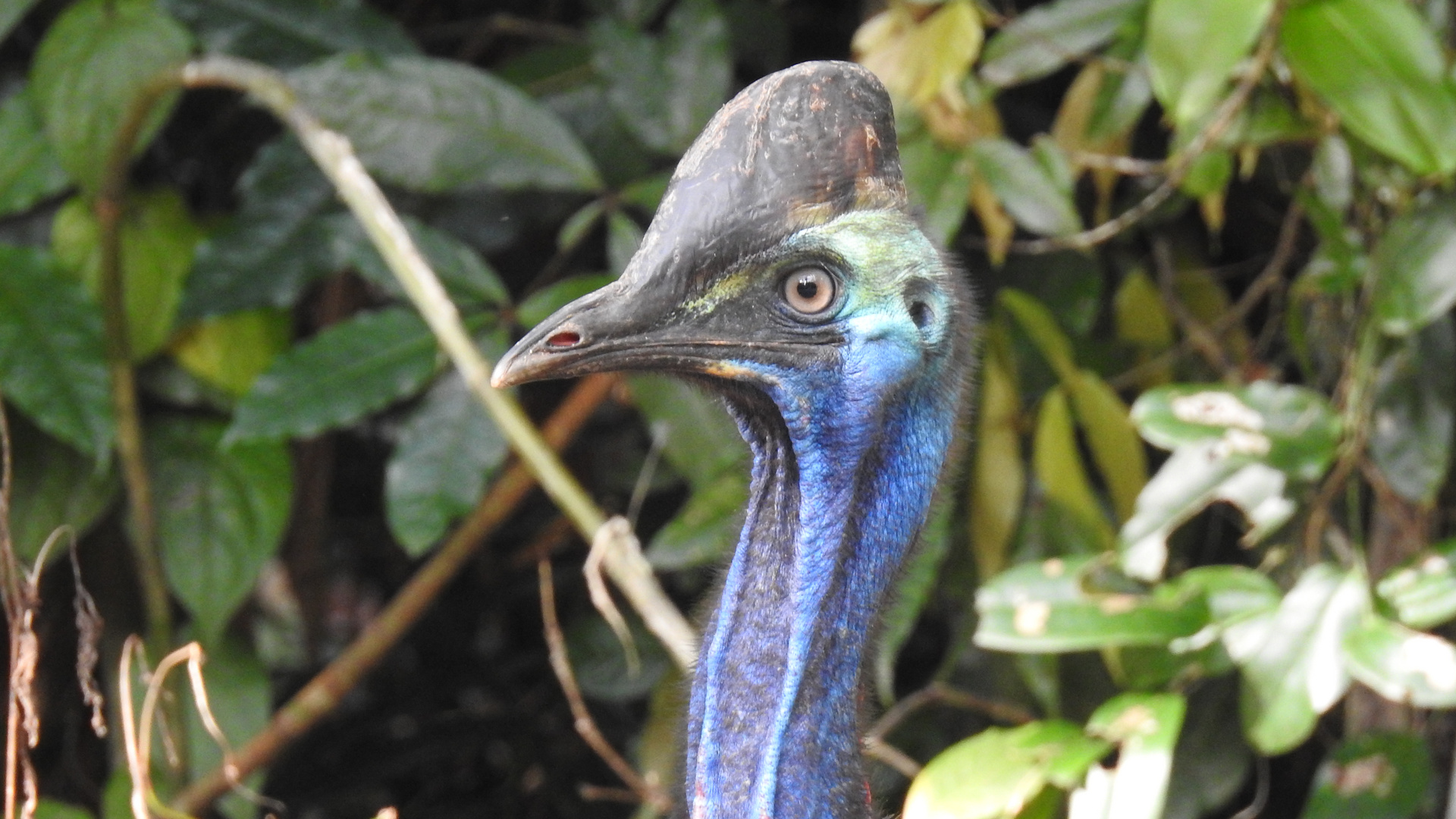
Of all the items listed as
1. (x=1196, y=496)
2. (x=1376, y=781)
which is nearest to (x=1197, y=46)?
(x=1196, y=496)

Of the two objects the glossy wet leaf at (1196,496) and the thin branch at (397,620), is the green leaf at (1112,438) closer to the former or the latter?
the glossy wet leaf at (1196,496)

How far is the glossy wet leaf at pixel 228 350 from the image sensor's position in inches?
73.6

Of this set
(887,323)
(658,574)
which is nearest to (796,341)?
(887,323)

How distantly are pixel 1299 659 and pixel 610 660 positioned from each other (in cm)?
93

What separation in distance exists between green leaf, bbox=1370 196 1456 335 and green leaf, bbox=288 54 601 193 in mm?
835

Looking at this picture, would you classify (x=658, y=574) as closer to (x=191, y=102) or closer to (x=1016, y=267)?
(x=1016, y=267)

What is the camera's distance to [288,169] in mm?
1858

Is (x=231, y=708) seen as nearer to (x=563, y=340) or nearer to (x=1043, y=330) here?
(x=1043, y=330)

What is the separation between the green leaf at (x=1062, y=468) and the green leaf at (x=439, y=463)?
1.96 feet

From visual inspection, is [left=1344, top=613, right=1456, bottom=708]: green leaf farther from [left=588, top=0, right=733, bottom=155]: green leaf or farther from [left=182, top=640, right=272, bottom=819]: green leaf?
[left=182, top=640, right=272, bottom=819]: green leaf

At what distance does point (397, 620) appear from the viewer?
1930 millimetres

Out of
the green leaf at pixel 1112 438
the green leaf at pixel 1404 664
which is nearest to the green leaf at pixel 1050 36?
the green leaf at pixel 1112 438

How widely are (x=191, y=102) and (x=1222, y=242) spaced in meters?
1.44

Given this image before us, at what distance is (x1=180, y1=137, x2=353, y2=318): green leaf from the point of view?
1790mm
